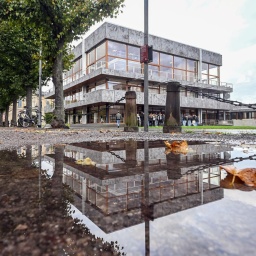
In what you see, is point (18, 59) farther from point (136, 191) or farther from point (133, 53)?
point (136, 191)

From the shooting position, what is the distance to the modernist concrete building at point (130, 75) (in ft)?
94.2

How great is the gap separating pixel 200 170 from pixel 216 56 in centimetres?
4258

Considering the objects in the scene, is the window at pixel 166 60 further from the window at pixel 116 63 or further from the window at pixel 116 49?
the window at pixel 116 63

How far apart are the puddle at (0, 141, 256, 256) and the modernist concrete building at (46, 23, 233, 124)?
24.5 m

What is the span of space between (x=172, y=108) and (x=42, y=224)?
22.0ft

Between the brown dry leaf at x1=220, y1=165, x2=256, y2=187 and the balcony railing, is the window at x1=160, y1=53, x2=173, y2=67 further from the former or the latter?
the brown dry leaf at x1=220, y1=165, x2=256, y2=187

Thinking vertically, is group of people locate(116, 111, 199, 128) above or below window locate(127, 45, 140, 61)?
below

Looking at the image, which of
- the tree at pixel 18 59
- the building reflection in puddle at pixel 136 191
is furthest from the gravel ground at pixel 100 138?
the tree at pixel 18 59

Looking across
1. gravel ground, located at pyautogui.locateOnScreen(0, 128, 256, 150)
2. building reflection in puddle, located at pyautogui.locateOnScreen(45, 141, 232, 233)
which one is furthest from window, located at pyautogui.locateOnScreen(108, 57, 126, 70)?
building reflection in puddle, located at pyautogui.locateOnScreen(45, 141, 232, 233)

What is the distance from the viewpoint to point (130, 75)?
2920 centimetres

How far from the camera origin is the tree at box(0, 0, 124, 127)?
1009cm

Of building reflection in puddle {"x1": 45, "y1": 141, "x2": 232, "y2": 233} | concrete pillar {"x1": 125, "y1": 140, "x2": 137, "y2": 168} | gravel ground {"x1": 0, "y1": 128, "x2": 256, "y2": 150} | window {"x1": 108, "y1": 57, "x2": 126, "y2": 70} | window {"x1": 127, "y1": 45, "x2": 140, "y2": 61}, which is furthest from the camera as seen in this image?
window {"x1": 127, "y1": 45, "x2": 140, "y2": 61}

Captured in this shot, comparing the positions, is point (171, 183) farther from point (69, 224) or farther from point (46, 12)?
point (46, 12)

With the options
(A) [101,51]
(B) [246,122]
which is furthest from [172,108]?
(B) [246,122]
